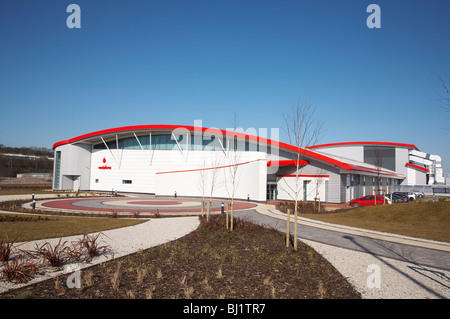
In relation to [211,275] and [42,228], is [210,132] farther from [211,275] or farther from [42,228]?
[211,275]

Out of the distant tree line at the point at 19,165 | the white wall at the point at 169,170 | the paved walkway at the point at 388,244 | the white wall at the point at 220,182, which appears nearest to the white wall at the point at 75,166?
the white wall at the point at 169,170

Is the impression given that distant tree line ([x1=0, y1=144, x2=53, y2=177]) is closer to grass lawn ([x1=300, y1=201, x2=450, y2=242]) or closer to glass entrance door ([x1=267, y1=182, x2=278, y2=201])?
glass entrance door ([x1=267, y1=182, x2=278, y2=201])

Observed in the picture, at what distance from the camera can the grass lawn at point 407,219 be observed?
14.3 m

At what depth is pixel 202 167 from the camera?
3759cm

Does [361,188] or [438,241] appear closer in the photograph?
[438,241]

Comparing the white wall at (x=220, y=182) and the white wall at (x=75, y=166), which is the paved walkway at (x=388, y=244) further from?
the white wall at (x=75, y=166)

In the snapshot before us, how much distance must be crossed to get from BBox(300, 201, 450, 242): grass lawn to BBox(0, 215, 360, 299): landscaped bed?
8.44 metres

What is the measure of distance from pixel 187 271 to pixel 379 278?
463 centimetres

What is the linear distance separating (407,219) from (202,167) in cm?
2471

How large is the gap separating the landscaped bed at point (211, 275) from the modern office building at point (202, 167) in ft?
53.6

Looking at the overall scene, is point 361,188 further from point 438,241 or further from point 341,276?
point 341,276
